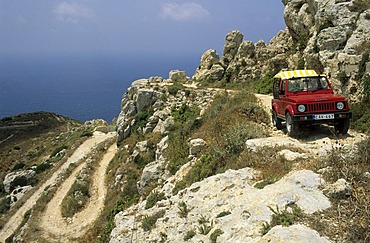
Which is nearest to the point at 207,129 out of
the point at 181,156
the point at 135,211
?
the point at 181,156

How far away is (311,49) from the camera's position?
77.9 ft

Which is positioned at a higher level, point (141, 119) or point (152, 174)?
point (141, 119)

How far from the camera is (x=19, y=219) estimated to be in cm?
2631

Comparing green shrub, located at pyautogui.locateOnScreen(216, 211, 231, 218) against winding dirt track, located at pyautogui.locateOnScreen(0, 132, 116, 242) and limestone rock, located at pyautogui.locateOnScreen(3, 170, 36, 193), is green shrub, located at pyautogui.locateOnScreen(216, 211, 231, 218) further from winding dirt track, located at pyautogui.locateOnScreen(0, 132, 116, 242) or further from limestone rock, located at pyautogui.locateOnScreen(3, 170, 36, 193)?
limestone rock, located at pyautogui.locateOnScreen(3, 170, 36, 193)

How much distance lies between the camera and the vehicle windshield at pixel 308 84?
46.9 feet

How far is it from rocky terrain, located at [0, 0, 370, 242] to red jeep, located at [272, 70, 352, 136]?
0.63m

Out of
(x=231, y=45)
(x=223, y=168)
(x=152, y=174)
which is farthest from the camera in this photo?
(x=231, y=45)

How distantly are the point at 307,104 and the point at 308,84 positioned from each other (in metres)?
2.05

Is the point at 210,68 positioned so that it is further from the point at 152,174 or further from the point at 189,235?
the point at 189,235

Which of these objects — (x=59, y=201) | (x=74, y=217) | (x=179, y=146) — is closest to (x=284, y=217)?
(x=179, y=146)

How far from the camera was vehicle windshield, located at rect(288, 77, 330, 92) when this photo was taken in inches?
563

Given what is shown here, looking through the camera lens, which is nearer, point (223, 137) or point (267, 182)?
point (267, 182)

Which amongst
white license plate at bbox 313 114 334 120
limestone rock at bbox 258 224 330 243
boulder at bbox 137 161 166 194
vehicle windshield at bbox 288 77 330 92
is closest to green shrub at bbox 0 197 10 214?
boulder at bbox 137 161 166 194

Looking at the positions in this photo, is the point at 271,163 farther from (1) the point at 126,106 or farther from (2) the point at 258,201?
(1) the point at 126,106
